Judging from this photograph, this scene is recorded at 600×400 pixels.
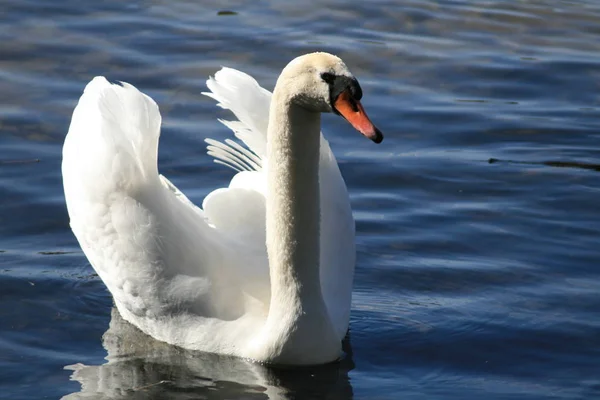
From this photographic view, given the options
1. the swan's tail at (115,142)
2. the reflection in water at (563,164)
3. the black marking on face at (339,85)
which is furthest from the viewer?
the reflection in water at (563,164)

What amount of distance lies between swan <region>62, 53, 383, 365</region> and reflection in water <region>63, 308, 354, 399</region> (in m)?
0.08

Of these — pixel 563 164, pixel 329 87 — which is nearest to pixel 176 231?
pixel 329 87

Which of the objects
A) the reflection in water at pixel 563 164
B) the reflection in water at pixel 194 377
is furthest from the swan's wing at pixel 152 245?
the reflection in water at pixel 563 164

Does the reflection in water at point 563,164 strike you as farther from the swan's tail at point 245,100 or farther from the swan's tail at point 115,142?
the swan's tail at point 115,142

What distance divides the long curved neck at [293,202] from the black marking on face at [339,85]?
1.00 ft

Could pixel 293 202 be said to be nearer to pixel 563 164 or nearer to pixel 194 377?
pixel 194 377

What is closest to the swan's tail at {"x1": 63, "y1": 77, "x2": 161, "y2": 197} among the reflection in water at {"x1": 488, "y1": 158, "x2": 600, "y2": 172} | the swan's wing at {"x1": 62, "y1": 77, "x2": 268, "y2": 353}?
the swan's wing at {"x1": 62, "y1": 77, "x2": 268, "y2": 353}

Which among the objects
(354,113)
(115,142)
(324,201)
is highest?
(354,113)

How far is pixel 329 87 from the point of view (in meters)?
6.39

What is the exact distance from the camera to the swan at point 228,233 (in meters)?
7.04

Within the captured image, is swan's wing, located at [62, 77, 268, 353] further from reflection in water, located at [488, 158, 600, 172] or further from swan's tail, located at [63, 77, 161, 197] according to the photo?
reflection in water, located at [488, 158, 600, 172]

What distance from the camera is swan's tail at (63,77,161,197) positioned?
743 centimetres

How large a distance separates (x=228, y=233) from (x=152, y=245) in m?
0.58

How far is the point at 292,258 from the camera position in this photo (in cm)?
711
